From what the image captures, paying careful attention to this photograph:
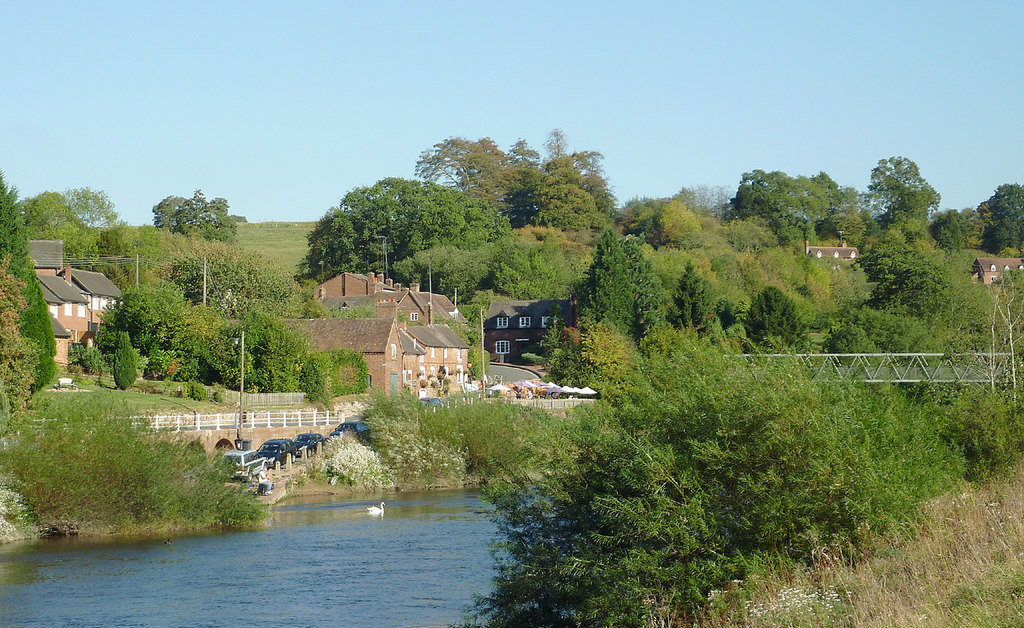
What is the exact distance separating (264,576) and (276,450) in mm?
20834

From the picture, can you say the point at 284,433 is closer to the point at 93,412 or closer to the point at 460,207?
the point at 93,412

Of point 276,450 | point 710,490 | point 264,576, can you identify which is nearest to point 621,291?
point 276,450

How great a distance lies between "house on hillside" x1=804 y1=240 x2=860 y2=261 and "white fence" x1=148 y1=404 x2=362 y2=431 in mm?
91052

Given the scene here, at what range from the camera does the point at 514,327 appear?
10200cm

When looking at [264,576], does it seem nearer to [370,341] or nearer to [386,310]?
[370,341]

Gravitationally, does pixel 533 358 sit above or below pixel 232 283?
below

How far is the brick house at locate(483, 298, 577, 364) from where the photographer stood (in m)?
101

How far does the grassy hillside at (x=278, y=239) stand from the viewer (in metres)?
146

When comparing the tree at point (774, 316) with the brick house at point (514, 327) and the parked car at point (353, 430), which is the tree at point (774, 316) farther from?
the parked car at point (353, 430)

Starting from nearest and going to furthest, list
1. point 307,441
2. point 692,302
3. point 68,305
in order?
point 307,441 → point 68,305 → point 692,302

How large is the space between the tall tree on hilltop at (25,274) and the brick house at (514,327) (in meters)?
52.6

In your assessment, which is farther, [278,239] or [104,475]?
[278,239]

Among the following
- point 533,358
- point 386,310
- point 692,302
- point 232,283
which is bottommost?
point 533,358

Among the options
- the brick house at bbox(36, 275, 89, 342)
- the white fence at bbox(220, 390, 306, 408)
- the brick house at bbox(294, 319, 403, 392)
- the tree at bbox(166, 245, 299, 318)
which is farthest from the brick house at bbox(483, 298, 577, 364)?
the white fence at bbox(220, 390, 306, 408)
